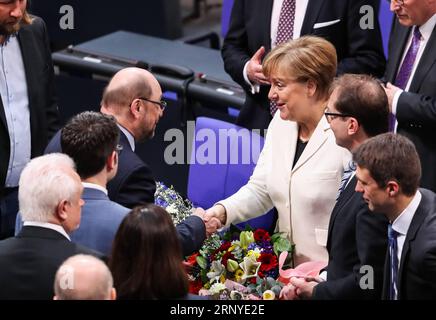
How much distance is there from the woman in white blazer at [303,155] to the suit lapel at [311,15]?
701 millimetres

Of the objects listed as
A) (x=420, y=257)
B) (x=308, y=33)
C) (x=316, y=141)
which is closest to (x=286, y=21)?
(x=308, y=33)

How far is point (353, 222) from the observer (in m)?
3.77

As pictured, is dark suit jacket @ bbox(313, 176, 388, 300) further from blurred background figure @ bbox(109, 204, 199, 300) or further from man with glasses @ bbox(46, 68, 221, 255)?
blurred background figure @ bbox(109, 204, 199, 300)

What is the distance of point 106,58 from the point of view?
6.77 metres

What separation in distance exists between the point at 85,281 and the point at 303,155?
158cm

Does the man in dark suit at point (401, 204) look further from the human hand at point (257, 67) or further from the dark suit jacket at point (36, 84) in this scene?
the dark suit jacket at point (36, 84)

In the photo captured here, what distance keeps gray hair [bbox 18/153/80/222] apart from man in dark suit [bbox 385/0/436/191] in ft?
6.09

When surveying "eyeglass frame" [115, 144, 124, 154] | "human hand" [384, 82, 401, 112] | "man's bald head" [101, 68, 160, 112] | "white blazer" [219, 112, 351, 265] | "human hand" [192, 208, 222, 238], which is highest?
"man's bald head" [101, 68, 160, 112]

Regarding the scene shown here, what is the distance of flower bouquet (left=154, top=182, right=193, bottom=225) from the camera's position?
438 cm

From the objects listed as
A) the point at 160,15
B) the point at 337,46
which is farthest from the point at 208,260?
the point at 160,15

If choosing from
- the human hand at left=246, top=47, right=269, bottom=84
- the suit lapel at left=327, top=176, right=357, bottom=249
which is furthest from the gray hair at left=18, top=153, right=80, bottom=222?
the human hand at left=246, top=47, right=269, bottom=84

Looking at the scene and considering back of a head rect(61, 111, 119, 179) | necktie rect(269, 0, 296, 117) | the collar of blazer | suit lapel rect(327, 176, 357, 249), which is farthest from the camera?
necktie rect(269, 0, 296, 117)

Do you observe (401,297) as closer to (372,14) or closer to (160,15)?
(372,14)

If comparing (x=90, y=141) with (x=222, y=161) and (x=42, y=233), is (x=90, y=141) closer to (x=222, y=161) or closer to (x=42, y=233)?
(x=42, y=233)
